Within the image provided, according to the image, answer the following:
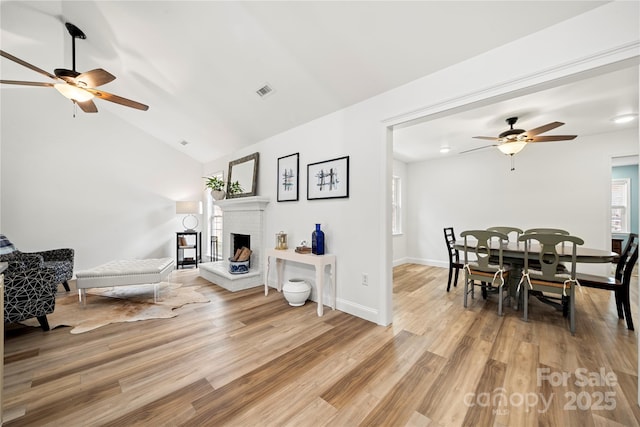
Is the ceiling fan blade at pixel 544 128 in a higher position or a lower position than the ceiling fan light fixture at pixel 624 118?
lower

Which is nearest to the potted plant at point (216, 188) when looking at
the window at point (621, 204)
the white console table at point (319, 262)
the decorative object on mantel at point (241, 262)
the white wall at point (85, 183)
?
the decorative object on mantel at point (241, 262)

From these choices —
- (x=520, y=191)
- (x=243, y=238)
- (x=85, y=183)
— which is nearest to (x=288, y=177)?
(x=243, y=238)

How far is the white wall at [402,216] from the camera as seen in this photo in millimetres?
5926

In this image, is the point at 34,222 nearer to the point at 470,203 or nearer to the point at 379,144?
the point at 379,144

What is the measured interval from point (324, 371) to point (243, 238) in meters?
3.45

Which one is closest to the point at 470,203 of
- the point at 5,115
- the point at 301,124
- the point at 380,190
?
the point at 380,190

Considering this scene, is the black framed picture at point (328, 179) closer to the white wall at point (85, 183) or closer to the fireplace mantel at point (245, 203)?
the fireplace mantel at point (245, 203)

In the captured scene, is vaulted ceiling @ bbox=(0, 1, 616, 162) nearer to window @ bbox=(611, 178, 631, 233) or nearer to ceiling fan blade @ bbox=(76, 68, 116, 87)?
ceiling fan blade @ bbox=(76, 68, 116, 87)

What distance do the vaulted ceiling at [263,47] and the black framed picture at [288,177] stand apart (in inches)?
19.8

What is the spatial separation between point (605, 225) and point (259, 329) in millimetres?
5584

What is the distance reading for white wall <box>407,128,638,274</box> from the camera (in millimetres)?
4059

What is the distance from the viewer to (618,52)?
1540 mm

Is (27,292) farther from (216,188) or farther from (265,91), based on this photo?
(265,91)

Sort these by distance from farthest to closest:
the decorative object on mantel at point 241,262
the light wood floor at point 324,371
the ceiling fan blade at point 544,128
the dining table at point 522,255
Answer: the decorative object on mantel at point 241,262 → the ceiling fan blade at point 544,128 → the dining table at point 522,255 → the light wood floor at point 324,371
